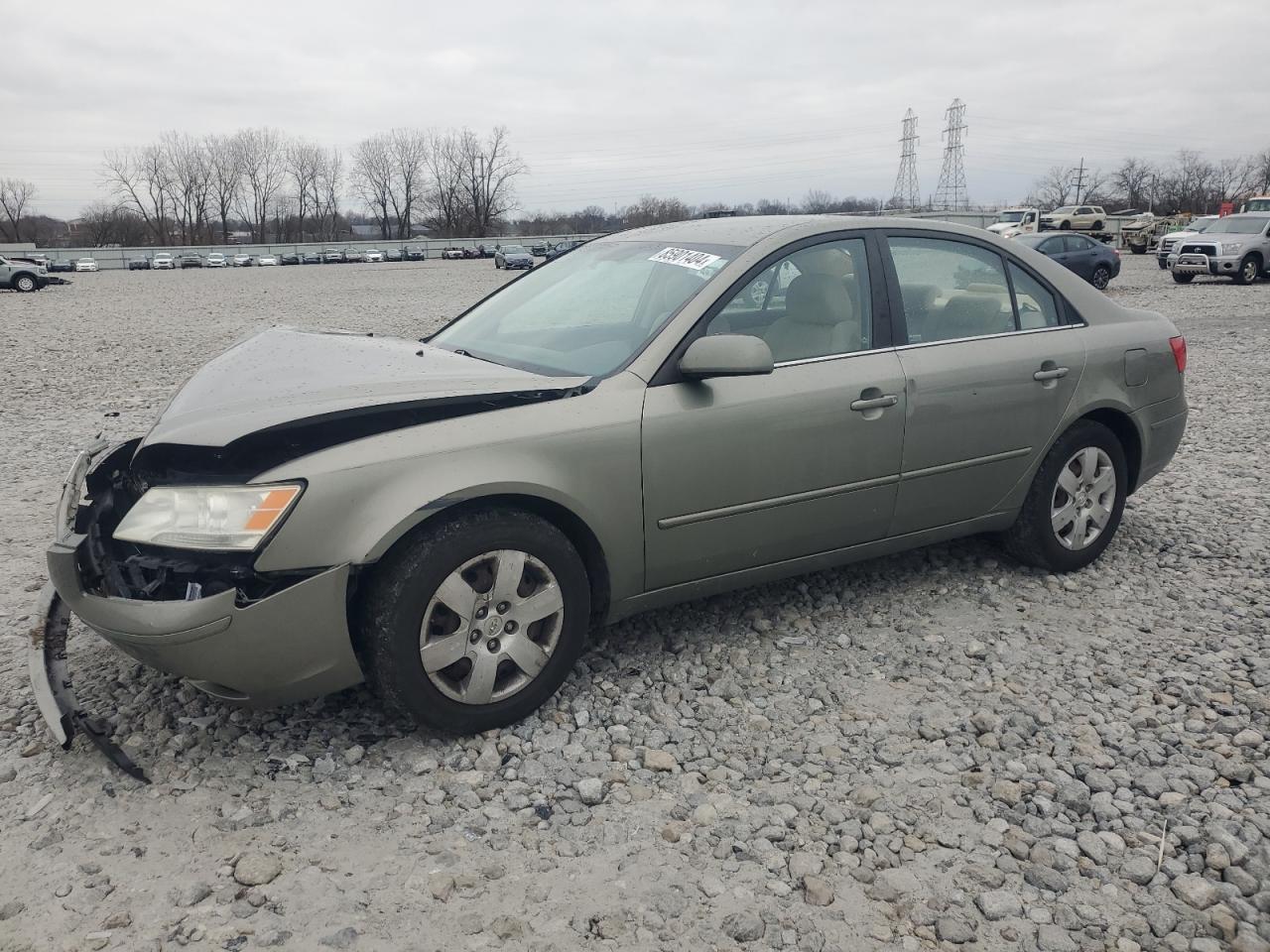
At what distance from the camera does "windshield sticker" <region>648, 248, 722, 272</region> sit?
3.73 m

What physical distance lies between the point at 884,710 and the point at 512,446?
157 centimetres

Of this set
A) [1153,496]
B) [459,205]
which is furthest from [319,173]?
[1153,496]

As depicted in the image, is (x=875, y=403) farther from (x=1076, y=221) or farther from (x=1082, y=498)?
(x=1076, y=221)

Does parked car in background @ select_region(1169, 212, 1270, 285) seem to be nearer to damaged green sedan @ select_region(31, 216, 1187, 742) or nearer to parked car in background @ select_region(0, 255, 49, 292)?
damaged green sedan @ select_region(31, 216, 1187, 742)

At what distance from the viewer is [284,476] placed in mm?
2738

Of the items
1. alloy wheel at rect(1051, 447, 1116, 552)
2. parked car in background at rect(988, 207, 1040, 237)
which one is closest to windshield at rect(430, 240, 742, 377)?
alloy wheel at rect(1051, 447, 1116, 552)

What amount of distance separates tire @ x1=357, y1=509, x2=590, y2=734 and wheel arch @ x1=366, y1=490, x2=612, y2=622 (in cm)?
3

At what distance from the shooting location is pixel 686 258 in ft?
12.6

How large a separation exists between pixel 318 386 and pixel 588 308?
1.24 m

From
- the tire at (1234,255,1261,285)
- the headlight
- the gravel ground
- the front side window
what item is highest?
the tire at (1234,255,1261,285)

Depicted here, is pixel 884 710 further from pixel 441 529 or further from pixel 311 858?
pixel 311 858

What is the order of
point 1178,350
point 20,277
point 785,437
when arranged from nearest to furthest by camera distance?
point 785,437, point 1178,350, point 20,277

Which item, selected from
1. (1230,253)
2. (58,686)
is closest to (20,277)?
(58,686)

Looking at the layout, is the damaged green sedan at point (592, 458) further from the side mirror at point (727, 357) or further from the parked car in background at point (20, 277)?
the parked car in background at point (20, 277)
